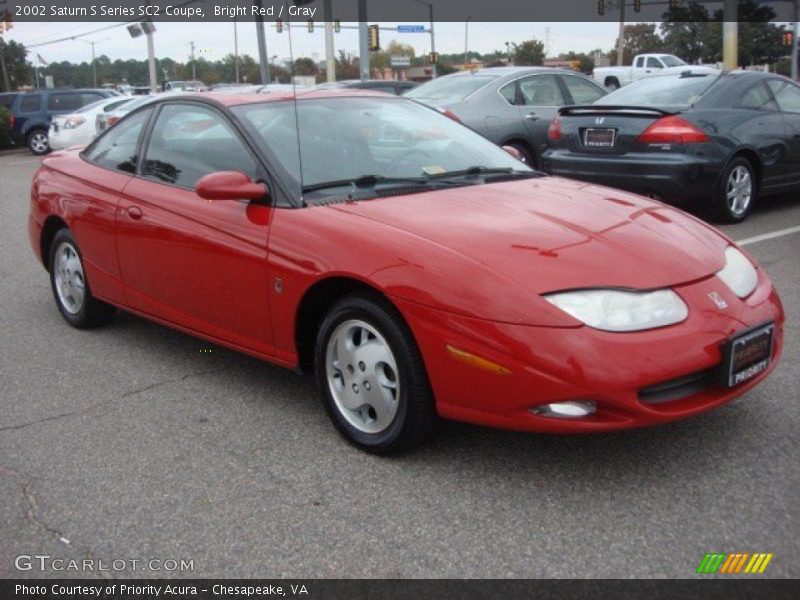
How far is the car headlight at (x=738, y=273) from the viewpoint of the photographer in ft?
11.0

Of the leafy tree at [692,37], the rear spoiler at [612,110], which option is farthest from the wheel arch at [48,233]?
the leafy tree at [692,37]

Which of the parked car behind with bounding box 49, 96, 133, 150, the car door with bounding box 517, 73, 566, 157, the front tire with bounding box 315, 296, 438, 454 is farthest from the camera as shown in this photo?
the parked car behind with bounding box 49, 96, 133, 150

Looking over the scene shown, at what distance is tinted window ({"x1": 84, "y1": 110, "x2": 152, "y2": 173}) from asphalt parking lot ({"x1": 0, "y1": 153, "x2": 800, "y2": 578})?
1305mm

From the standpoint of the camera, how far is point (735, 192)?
7875mm

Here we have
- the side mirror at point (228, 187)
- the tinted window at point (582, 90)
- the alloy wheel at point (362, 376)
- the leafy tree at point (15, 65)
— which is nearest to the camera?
the alloy wheel at point (362, 376)

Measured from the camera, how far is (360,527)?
2.93 metres

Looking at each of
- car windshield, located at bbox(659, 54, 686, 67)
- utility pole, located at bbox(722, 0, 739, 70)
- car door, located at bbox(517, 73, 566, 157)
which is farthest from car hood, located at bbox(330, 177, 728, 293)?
car windshield, located at bbox(659, 54, 686, 67)

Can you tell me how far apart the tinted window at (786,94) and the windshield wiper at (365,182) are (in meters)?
6.02

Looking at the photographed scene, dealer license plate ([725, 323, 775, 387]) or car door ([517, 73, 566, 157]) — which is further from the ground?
car door ([517, 73, 566, 157])

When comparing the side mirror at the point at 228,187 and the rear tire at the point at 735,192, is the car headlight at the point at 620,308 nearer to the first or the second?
the side mirror at the point at 228,187

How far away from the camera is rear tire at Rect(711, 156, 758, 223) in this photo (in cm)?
769

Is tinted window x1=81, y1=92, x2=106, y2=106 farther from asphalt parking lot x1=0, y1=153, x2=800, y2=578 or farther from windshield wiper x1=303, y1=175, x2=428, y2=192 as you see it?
windshield wiper x1=303, y1=175, x2=428, y2=192

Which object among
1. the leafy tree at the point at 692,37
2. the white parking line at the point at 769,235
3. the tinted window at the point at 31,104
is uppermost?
the leafy tree at the point at 692,37
